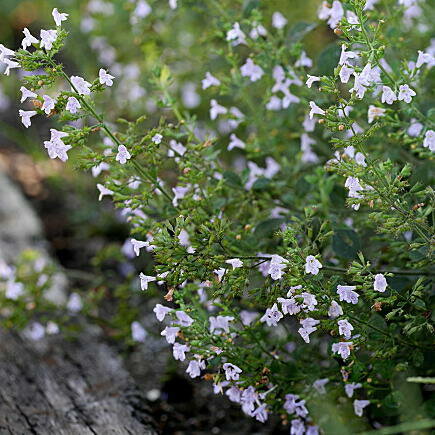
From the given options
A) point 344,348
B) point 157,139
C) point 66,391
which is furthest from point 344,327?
point 66,391

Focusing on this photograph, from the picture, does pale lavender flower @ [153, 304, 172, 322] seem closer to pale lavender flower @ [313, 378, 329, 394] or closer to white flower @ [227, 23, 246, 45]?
pale lavender flower @ [313, 378, 329, 394]

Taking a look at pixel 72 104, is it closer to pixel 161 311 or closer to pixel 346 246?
pixel 161 311

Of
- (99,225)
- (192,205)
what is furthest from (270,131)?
(99,225)

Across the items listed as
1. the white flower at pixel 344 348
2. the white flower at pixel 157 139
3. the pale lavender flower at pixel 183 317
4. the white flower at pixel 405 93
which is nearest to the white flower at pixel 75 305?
the pale lavender flower at pixel 183 317

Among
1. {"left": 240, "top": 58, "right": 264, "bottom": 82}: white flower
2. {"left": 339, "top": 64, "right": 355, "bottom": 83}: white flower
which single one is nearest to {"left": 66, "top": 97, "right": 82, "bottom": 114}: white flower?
{"left": 339, "top": 64, "right": 355, "bottom": 83}: white flower

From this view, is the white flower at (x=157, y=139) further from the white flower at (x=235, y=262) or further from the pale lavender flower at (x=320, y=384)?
the pale lavender flower at (x=320, y=384)

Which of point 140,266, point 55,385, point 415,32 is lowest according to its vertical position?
point 140,266

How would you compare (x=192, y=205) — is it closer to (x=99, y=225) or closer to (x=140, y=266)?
(x=140, y=266)

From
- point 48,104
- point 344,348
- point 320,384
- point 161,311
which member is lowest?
point 320,384
